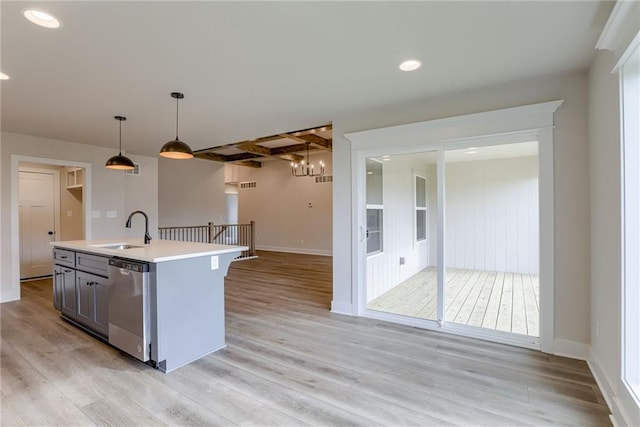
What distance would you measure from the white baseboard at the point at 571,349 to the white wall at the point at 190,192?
879 centimetres

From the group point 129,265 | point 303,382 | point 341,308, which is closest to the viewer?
point 303,382

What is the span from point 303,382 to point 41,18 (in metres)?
3.09

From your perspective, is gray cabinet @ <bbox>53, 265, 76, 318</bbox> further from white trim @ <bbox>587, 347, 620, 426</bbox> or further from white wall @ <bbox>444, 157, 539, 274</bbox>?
white wall @ <bbox>444, 157, 539, 274</bbox>

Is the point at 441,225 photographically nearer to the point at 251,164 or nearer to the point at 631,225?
the point at 631,225

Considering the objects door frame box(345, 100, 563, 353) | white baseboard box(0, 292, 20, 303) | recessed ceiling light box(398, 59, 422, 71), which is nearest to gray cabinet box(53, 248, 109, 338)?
white baseboard box(0, 292, 20, 303)

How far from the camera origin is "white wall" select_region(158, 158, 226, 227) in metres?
8.65

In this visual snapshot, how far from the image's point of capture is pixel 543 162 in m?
2.90

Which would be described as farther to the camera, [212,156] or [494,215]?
[212,156]

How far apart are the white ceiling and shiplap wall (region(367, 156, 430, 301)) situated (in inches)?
65.3

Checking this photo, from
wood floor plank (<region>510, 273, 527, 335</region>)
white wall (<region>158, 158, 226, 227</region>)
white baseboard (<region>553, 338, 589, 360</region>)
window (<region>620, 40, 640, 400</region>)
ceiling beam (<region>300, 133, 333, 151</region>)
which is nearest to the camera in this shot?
window (<region>620, 40, 640, 400</region>)

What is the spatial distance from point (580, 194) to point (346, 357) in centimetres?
255

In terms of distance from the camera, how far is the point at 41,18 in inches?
78.9

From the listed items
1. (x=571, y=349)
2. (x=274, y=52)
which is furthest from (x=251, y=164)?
(x=571, y=349)

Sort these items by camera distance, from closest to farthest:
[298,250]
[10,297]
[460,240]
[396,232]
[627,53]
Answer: [627,53], [10,297], [396,232], [460,240], [298,250]
